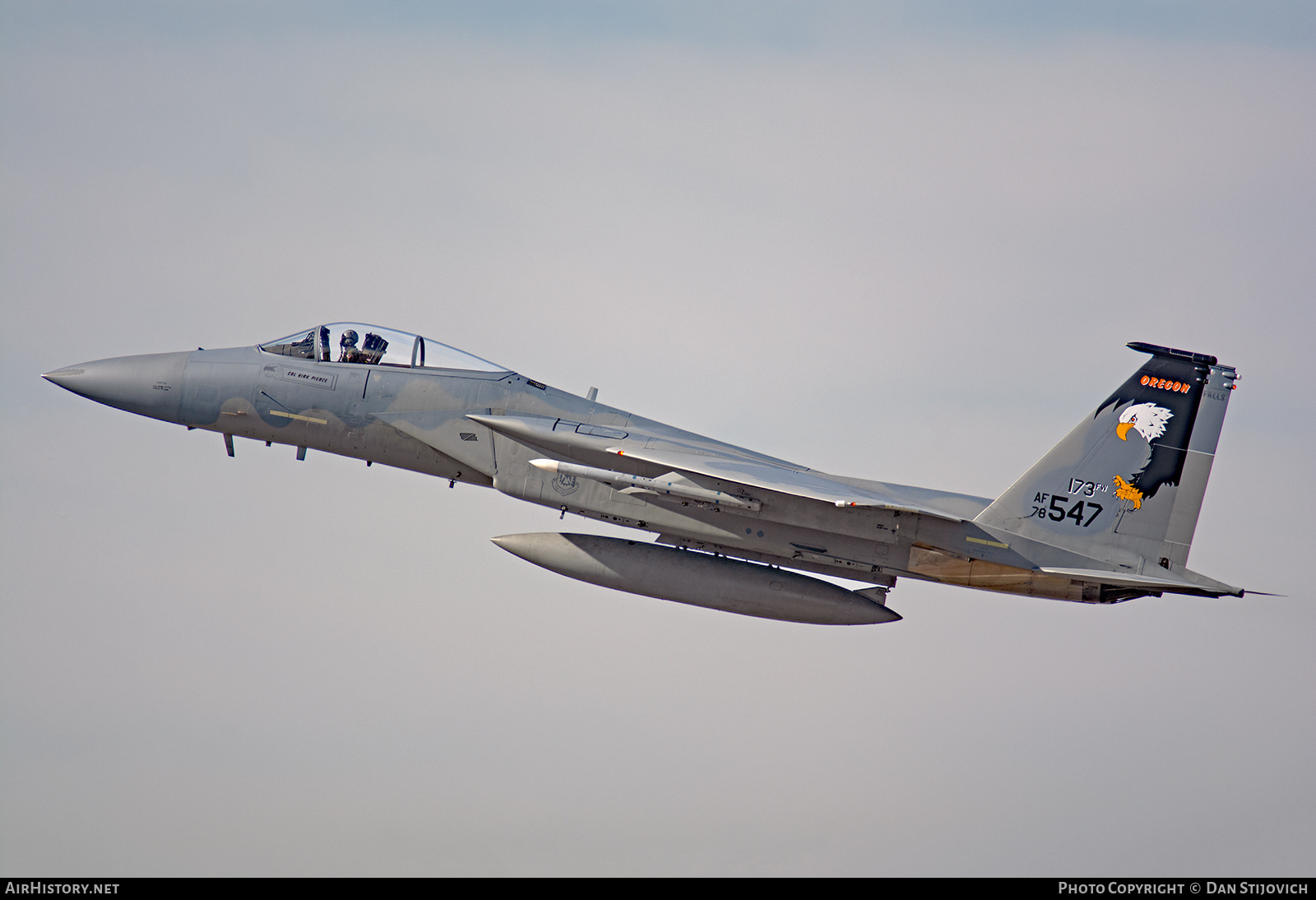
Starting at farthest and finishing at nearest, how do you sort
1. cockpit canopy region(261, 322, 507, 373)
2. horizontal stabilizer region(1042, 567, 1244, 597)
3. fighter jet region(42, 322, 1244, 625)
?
cockpit canopy region(261, 322, 507, 373) < fighter jet region(42, 322, 1244, 625) < horizontal stabilizer region(1042, 567, 1244, 597)

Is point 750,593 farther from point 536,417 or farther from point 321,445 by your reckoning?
point 321,445

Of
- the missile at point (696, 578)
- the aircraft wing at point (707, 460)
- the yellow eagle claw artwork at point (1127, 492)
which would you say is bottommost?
the missile at point (696, 578)

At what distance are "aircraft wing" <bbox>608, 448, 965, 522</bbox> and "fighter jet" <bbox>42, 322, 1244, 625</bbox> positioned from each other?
0.15ft

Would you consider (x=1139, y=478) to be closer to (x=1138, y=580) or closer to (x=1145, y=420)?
(x=1145, y=420)

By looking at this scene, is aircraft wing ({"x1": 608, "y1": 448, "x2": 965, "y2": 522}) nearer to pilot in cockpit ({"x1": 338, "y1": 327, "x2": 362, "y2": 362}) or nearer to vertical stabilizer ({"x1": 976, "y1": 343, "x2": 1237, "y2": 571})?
vertical stabilizer ({"x1": 976, "y1": 343, "x2": 1237, "y2": 571})

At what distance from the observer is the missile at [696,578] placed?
13.2 meters

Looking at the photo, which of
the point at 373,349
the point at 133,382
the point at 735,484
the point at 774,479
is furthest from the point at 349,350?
the point at 774,479

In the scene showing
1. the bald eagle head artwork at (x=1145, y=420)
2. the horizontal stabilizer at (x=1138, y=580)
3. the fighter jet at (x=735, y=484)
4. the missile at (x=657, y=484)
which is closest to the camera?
the missile at (x=657, y=484)

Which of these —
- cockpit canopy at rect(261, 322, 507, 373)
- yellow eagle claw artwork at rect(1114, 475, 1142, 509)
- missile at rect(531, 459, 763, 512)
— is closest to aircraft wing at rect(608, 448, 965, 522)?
missile at rect(531, 459, 763, 512)

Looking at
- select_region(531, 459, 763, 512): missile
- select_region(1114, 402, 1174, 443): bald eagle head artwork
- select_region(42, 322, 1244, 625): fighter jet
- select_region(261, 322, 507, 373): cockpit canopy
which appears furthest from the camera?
select_region(261, 322, 507, 373): cockpit canopy

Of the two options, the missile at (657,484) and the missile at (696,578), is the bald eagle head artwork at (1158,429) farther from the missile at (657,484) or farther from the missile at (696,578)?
the missile at (657,484)

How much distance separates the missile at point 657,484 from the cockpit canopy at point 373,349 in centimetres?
209

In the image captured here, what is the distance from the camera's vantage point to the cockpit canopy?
14.0 m

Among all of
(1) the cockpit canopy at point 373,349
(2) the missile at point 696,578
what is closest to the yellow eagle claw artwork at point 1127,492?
(2) the missile at point 696,578
